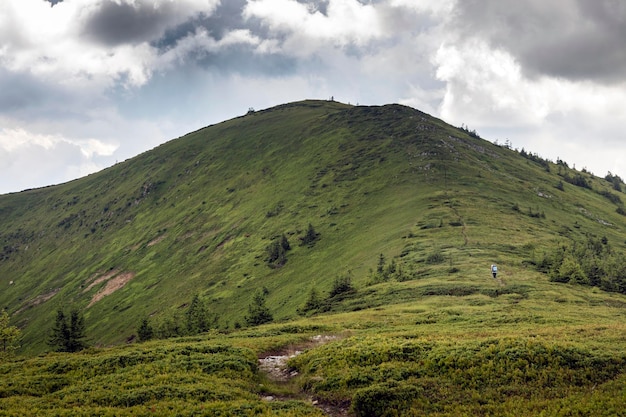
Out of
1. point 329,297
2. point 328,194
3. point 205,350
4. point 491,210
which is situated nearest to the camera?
point 205,350

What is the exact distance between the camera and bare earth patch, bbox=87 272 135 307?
604 ft

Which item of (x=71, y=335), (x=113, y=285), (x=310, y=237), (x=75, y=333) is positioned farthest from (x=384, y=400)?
(x=113, y=285)

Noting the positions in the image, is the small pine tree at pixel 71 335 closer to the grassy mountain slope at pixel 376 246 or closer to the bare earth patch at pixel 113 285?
the grassy mountain slope at pixel 376 246

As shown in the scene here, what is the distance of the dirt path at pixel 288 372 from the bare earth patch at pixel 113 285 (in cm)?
16500

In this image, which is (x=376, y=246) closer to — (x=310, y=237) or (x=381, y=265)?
(x=381, y=265)

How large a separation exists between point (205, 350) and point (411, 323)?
83.5 feet

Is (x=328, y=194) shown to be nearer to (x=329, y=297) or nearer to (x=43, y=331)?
(x=329, y=297)

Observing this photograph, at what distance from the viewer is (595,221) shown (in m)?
154

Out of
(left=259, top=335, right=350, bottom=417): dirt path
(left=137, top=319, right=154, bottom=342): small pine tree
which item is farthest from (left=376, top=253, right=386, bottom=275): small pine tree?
(left=137, top=319, right=154, bottom=342): small pine tree

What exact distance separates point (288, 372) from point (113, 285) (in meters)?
180

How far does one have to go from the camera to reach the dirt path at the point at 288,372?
25656mm

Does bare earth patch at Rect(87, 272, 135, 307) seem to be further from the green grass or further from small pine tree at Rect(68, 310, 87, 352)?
small pine tree at Rect(68, 310, 87, 352)

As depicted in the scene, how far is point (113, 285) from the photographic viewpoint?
7490 inches

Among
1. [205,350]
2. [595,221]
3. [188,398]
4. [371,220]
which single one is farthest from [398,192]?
[188,398]
